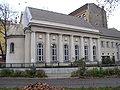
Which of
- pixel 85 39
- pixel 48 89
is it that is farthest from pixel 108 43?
pixel 48 89

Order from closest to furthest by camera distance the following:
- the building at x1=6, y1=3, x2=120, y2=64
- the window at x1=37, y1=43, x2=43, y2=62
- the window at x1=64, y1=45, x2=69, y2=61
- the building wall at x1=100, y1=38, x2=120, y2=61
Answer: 1. the building at x1=6, y1=3, x2=120, y2=64
2. the window at x1=37, y1=43, x2=43, y2=62
3. the window at x1=64, y1=45, x2=69, y2=61
4. the building wall at x1=100, y1=38, x2=120, y2=61

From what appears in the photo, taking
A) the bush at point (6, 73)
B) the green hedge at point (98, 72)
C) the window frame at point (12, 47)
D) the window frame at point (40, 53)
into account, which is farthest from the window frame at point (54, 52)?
the green hedge at point (98, 72)

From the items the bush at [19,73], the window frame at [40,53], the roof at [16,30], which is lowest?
the bush at [19,73]

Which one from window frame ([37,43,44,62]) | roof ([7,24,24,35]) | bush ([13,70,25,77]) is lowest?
bush ([13,70,25,77])

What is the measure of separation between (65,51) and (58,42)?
2.91 m

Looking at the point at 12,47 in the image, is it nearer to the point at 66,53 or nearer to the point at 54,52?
the point at 54,52

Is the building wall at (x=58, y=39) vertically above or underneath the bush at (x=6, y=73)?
above

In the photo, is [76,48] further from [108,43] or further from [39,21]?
[108,43]

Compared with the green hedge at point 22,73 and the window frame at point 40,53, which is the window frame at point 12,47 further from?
the green hedge at point 22,73

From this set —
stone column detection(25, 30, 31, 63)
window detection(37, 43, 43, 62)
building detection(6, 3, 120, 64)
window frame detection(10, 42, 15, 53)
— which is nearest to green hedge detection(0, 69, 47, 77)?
building detection(6, 3, 120, 64)

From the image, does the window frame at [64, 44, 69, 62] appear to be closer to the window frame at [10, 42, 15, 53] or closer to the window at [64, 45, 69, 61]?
the window at [64, 45, 69, 61]

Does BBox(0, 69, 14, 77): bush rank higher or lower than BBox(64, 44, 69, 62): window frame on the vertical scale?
lower

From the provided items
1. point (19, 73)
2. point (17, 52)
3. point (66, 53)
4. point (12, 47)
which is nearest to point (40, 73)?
point (19, 73)

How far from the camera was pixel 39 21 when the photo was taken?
134ft
